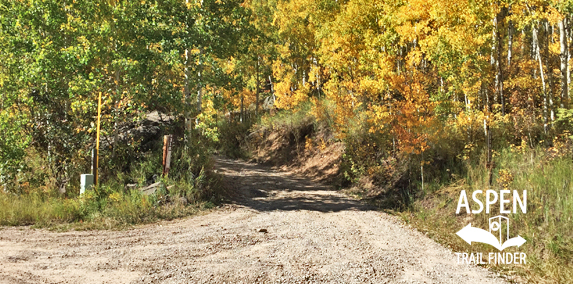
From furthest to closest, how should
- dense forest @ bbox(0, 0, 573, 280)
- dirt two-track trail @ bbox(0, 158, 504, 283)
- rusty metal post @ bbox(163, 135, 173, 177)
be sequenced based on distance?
1. rusty metal post @ bbox(163, 135, 173, 177)
2. dense forest @ bbox(0, 0, 573, 280)
3. dirt two-track trail @ bbox(0, 158, 504, 283)

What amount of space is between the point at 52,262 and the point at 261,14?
24386 millimetres

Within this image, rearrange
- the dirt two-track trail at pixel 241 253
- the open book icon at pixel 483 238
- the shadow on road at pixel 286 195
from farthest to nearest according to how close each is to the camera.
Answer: the shadow on road at pixel 286 195 < the open book icon at pixel 483 238 < the dirt two-track trail at pixel 241 253

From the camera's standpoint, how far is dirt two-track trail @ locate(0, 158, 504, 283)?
17.5 ft

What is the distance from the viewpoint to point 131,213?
29.5ft

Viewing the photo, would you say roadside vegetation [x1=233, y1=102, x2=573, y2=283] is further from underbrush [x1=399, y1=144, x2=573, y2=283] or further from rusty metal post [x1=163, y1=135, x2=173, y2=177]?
rusty metal post [x1=163, y1=135, x2=173, y2=177]

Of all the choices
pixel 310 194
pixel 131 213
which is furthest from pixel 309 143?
pixel 131 213

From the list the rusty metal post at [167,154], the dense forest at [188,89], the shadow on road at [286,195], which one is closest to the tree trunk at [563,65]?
the dense forest at [188,89]

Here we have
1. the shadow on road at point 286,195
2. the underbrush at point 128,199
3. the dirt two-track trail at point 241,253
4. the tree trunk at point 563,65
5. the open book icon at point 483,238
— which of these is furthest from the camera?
the shadow on road at point 286,195

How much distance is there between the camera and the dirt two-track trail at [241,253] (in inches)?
210

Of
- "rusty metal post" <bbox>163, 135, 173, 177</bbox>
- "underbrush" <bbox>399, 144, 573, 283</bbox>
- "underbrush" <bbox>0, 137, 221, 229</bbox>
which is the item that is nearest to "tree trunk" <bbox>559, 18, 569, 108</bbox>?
"underbrush" <bbox>399, 144, 573, 283</bbox>

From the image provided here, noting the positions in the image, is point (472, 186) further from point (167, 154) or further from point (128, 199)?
point (128, 199)

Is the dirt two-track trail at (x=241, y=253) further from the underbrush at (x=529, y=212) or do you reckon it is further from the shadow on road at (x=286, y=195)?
the shadow on road at (x=286, y=195)

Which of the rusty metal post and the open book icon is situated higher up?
the rusty metal post

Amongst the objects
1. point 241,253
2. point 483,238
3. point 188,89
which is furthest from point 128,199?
point 483,238
